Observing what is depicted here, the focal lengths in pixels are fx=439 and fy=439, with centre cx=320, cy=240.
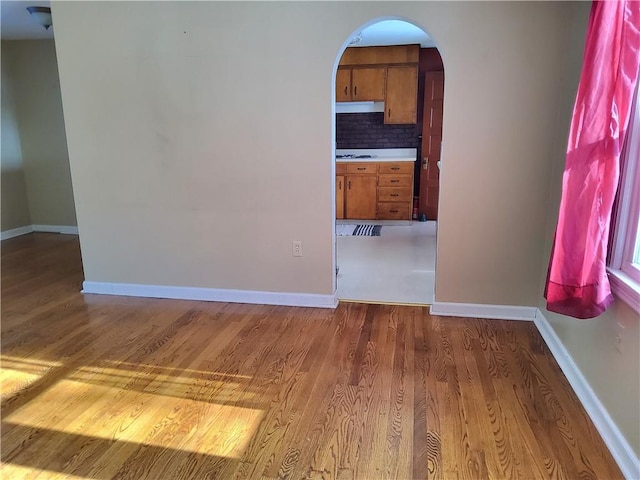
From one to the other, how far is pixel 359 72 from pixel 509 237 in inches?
155

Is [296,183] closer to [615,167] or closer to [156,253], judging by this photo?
[156,253]

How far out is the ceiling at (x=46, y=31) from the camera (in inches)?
156

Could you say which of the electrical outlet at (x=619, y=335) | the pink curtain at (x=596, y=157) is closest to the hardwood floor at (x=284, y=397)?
the electrical outlet at (x=619, y=335)

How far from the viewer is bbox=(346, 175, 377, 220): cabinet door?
245 inches

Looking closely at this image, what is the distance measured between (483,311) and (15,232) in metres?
5.80

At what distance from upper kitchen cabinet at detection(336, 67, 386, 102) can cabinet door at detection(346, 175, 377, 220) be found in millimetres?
1108

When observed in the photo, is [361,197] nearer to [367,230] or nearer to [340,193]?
[340,193]

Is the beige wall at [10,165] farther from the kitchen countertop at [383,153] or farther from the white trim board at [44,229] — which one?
the kitchen countertop at [383,153]

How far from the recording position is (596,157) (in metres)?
1.88

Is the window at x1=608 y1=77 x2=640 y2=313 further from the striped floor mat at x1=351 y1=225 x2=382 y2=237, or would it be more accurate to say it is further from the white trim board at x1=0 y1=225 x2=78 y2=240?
the white trim board at x1=0 y1=225 x2=78 y2=240

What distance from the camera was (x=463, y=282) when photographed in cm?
→ 313

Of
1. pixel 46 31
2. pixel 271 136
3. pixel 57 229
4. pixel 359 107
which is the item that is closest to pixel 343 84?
pixel 359 107

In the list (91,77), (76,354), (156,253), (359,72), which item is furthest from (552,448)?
(359,72)

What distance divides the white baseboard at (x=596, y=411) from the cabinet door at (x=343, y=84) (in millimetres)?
4374
